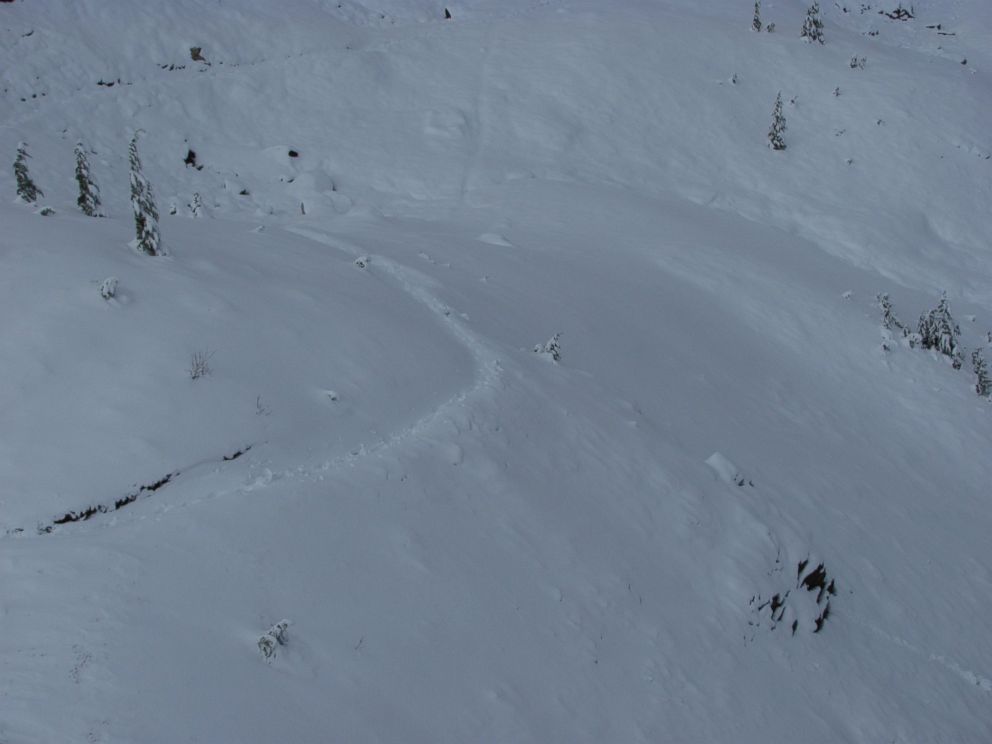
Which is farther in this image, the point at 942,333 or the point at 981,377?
the point at 942,333

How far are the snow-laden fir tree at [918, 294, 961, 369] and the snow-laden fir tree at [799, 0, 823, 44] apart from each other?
1768 cm

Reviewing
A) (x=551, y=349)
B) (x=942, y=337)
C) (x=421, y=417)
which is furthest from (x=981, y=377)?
(x=421, y=417)

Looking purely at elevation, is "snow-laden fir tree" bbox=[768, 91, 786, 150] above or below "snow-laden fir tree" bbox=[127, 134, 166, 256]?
above

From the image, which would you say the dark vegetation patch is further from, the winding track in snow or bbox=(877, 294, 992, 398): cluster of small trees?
bbox=(877, 294, 992, 398): cluster of small trees

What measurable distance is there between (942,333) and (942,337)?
0.11 metres

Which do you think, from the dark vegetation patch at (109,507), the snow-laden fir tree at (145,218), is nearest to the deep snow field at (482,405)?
the dark vegetation patch at (109,507)

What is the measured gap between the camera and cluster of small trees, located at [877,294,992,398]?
837 inches

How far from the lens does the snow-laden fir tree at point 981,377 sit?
20719 mm

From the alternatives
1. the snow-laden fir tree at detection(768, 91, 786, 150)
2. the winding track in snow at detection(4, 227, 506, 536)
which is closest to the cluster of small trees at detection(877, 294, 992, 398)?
the snow-laden fir tree at detection(768, 91, 786, 150)

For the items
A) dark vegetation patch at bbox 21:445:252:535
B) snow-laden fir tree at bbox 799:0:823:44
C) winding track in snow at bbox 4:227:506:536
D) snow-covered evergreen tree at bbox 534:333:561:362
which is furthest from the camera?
snow-laden fir tree at bbox 799:0:823:44

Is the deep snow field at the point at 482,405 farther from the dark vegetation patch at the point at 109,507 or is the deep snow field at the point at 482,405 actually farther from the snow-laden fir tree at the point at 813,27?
the snow-laden fir tree at the point at 813,27

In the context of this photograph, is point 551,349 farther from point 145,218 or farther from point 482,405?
point 145,218

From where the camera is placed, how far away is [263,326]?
11688 millimetres

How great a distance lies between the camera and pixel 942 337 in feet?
70.5
